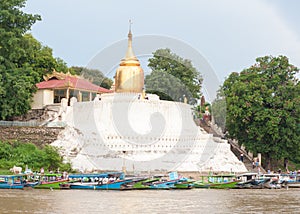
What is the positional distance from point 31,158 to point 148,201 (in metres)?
11.6

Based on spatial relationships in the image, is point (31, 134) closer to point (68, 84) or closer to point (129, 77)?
point (68, 84)

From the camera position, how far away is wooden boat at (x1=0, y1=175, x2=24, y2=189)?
91.8ft

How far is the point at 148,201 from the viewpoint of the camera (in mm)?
23234

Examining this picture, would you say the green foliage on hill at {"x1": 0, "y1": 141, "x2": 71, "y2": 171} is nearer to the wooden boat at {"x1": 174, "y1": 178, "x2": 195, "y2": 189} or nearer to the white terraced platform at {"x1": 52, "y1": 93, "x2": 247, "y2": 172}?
the white terraced platform at {"x1": 52, "y1": 93, "x2": 247, "y2": 172}

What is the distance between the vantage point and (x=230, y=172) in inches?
1421

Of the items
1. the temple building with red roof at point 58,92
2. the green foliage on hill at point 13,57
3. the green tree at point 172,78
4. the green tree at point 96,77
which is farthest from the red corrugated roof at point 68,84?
the green tree at point 96,77

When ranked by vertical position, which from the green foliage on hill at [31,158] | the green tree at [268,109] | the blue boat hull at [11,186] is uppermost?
the green tree at [268,109]

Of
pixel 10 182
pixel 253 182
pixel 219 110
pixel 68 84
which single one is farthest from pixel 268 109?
pixel 10 182

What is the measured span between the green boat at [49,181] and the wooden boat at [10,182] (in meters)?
0.87

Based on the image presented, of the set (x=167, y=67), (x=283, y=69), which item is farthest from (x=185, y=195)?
(x=167, y=67)

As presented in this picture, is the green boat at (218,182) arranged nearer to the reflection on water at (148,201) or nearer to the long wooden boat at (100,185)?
the reflection on water at (148,201)

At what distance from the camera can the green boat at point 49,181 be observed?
28.5 meters

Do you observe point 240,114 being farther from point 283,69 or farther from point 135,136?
point 135,136

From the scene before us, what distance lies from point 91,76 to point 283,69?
2208 cm
